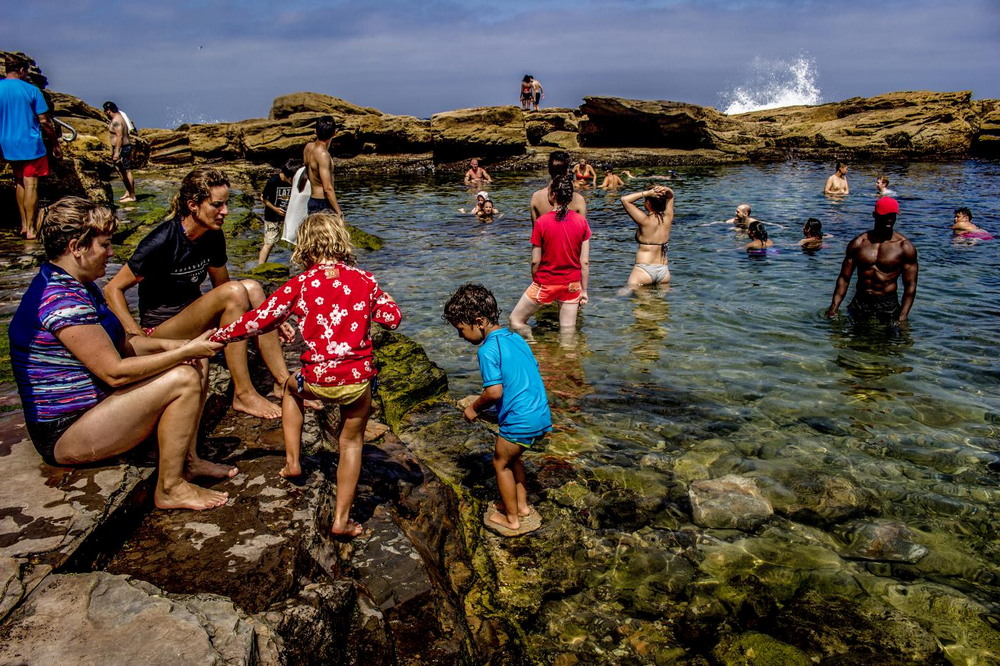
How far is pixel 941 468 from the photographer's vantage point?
5188mm

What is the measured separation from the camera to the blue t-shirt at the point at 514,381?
4129 millimetres

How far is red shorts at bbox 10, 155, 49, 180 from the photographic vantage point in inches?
368

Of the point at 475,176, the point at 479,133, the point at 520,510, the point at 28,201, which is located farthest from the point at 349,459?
the point at 479,133

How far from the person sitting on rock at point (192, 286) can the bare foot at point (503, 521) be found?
1910 mm

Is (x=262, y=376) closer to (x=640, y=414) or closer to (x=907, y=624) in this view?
(x=640, y=414)

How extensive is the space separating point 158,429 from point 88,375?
48cm

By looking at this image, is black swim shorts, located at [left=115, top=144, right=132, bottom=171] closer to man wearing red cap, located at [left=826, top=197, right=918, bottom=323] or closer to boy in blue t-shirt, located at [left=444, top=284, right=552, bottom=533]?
boy in blue t-shirt, located at [left=444, top=284, right=552, bottom=533]

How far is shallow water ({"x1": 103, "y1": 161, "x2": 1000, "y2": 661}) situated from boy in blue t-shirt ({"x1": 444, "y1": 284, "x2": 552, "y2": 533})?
98 cm

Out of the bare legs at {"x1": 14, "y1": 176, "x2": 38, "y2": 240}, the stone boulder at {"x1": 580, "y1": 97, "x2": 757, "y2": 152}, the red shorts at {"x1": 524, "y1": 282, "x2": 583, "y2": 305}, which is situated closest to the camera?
the red shorts at {"x1": 524, "y1": 282, "x2": 583, "y2": 305}

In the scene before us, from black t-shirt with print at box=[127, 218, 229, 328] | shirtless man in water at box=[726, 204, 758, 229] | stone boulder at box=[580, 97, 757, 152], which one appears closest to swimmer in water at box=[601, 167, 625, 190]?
shirtless man in water at box=[726, 204, 758, 229]

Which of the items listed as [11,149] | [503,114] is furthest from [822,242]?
[503,114]

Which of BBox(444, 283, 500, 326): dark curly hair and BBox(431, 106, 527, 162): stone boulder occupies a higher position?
BBox(431, 106, 527, 162): stone boulder

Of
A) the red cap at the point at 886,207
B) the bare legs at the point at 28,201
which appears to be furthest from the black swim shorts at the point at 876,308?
the bare legs at the point at 28,201

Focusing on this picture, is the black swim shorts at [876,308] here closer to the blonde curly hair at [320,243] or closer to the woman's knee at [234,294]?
the blonde curly hair at [320,243]
